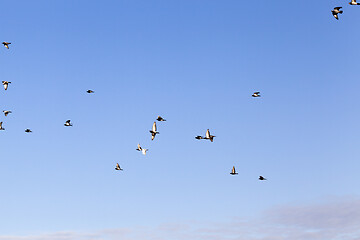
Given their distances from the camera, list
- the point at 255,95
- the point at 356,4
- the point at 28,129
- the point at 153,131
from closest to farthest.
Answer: the point at 356,4, the point at 153,131, the point at 255,95, the point at 28,129

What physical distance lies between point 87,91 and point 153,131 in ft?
74.6

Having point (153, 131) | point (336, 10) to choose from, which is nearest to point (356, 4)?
point (336, 10)

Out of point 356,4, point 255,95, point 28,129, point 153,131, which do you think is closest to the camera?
point 356,4

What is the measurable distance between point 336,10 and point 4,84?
7006cm

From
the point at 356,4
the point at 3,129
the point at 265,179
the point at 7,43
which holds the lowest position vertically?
the point at 265,179

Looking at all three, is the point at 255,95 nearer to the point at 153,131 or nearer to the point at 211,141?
the point at 211,141

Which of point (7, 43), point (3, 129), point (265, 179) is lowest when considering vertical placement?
point (265, 179)

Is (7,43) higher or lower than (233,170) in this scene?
higher

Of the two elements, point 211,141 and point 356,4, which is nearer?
point 356,4

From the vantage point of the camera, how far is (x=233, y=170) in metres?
122

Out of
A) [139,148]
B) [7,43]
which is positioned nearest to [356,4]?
[139,148]

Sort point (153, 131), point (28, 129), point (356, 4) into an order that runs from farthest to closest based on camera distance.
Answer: point (28, 129) < point (153, 131) < point (356, 4)

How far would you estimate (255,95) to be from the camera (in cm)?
11781

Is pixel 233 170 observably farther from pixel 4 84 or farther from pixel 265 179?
pixel 4 84
